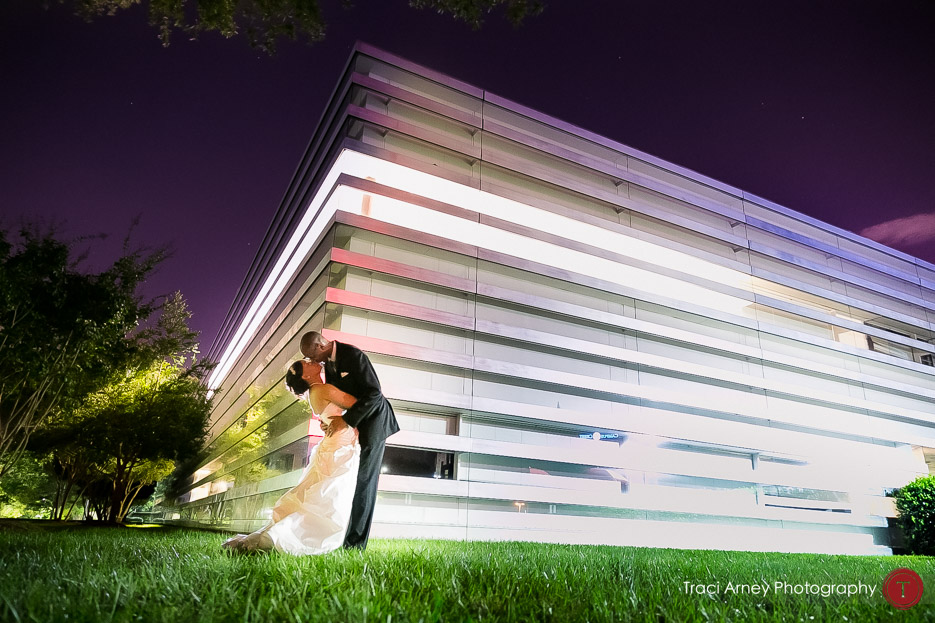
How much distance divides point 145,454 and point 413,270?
11.5 meters

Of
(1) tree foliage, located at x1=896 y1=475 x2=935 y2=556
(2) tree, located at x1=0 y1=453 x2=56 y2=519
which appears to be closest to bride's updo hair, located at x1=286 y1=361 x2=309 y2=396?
(1) tree foliage, located at x1=896 y1=475 x2=935 y2=556

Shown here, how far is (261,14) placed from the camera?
4.25 metres

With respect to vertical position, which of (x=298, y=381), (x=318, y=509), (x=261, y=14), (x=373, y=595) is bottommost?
(x=373, y=595)

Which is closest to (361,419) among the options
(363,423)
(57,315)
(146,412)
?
(363,423)

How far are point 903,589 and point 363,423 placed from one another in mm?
3452

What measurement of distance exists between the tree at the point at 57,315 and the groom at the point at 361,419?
589 cm

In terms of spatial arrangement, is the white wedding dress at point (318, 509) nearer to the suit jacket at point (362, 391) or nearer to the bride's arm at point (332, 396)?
the suit jacket at point (362, 391)

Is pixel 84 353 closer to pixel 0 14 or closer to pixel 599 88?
pixel 0 14

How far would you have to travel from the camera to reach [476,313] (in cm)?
793

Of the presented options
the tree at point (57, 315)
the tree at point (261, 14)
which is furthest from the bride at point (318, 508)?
the tree at point (57, 315)

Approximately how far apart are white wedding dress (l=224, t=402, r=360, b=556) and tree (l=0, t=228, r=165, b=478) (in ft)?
20.2

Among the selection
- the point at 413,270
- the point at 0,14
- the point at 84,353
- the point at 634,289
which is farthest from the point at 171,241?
the point at 634,289

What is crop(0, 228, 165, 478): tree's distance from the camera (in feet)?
24.5

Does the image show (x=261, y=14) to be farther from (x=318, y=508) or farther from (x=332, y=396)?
(x=318, y=508)
